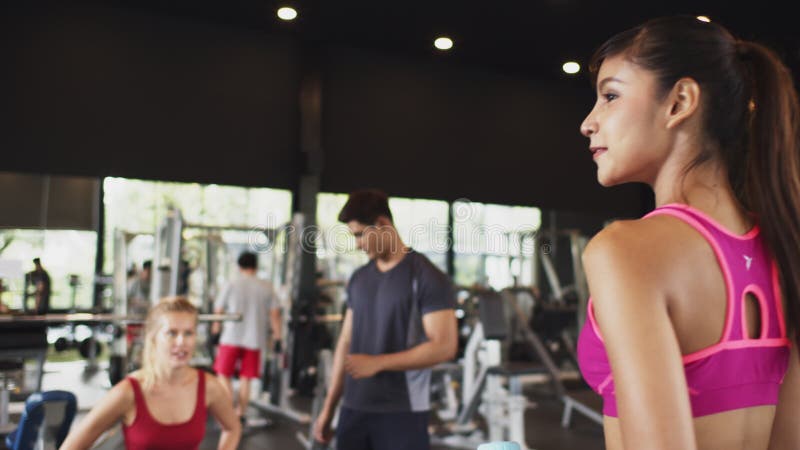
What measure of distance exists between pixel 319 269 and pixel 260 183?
109 cm

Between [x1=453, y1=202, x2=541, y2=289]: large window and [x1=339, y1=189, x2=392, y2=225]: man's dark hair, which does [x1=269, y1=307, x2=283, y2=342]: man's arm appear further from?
[x1=339, y1=189, x2=392, y2=225]: man's dark hair

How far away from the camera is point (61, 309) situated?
8.61m

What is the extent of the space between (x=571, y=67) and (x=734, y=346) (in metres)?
7.22

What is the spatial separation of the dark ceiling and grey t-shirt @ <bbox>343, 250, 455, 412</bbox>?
3.80m

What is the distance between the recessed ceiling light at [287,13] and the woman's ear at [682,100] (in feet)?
18.8

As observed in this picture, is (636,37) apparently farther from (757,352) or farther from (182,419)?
(182,419)

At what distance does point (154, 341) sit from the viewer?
238 cm

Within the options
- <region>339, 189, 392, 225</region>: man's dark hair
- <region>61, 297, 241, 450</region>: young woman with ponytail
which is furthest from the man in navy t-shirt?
<region>61, 297, 241, 450</region>: young woman with ponytail

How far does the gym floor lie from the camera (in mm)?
5105

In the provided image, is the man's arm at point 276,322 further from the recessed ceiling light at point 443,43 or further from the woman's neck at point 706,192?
the woman's neck at point 706,192

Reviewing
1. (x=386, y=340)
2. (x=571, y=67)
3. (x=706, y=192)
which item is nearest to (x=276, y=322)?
(x=386, y=340)

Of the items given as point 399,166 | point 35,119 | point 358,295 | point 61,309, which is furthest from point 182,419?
point 61,309

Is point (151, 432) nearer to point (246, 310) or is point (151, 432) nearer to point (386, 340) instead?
point (386, 340)

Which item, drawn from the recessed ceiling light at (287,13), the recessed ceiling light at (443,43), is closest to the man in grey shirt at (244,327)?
the recessed ceiling light at (287,13)
